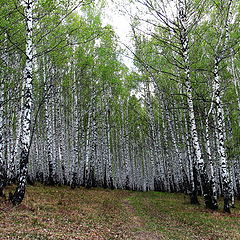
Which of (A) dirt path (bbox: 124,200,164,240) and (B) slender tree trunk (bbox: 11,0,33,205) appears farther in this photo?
(B) slender tree trunk (bbox: 11,0,33,205)

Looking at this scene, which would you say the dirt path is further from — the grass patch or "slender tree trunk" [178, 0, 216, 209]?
"slender tree trunk" [178, 0, 216, 209]

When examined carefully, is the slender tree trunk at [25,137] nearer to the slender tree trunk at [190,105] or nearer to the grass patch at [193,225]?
the grass patch at [193,225]

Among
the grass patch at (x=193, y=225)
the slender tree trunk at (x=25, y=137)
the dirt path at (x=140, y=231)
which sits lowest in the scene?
the grass patch at (x=193, y=225)

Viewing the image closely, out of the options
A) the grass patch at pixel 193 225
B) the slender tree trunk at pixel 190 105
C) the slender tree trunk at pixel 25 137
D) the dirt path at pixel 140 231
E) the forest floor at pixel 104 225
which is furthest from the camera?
the slender tree trunk at pixel 190 105

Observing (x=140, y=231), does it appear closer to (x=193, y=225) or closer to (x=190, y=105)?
(x=193, y=225)

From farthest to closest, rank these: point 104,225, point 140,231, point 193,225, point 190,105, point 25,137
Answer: point 190,105
point 25,137
point 193,225
point 104,225
point 140,231

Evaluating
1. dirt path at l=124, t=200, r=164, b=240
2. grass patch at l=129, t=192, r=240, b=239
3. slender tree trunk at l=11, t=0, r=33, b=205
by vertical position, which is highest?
slender tree trunk at l=11, t=0, r=33, b=205

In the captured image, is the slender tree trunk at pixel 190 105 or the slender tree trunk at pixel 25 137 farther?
the slender tree trunk at pixel 190 105

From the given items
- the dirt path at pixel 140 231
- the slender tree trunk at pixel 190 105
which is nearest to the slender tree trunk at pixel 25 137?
the dirt path at pixel 140 231

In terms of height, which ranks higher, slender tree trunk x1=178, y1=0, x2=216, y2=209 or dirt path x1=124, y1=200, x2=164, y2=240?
slender tree trunk x1=178, y1=0, x2=216, y2=209

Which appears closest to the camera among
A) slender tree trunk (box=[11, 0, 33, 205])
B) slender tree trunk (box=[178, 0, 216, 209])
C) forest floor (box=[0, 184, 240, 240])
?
forest floor (box=[0, 184, 240, 240])

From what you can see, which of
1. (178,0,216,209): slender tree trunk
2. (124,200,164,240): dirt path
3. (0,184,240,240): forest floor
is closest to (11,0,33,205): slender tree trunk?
(0,184,240,240): forest floor

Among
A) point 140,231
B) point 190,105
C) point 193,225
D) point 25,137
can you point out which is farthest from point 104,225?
point 190,105

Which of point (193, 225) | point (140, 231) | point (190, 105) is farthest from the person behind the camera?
point (190, 105)
